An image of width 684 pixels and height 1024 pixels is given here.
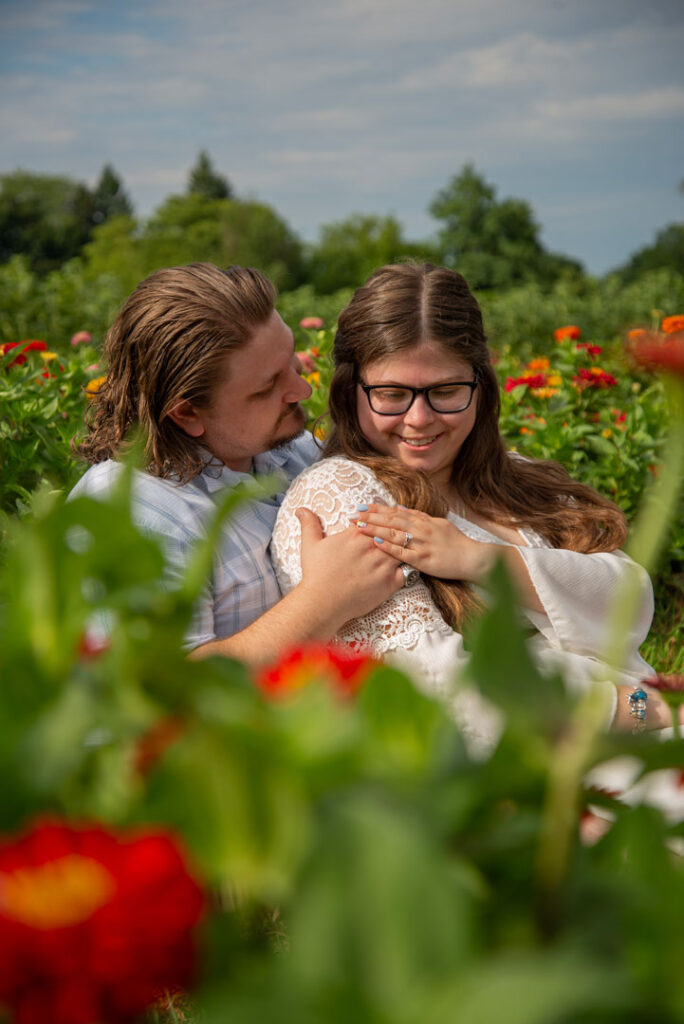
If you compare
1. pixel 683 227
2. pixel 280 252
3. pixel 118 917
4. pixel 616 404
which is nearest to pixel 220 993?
pixel 118 917

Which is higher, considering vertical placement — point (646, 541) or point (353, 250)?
point (646, 541)

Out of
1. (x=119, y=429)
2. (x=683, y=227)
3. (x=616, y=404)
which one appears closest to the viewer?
(x=119, y=429)

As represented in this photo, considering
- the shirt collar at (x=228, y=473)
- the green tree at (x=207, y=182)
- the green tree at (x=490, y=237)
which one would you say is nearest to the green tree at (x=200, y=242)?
the green tree at (x=490, y=237)

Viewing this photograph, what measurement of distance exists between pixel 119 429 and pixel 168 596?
181 centimetres

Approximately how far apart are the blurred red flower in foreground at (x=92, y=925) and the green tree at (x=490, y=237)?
4785 centimetres

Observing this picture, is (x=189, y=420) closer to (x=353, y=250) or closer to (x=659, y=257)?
(x=353, y=250)

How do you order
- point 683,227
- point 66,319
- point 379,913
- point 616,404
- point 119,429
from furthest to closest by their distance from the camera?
point 683,227 < point 66,319 < point 616,404 < point 119,429 < point 379,913

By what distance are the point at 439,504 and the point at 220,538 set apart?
509 millimetres

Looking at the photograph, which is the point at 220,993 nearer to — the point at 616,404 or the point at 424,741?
the point at 424,741

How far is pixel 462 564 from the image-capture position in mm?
2023

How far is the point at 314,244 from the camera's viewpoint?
51.2 metres

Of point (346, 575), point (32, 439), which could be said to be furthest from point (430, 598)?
point (32, 439)

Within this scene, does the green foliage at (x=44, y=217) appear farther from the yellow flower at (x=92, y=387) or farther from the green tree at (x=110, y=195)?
the yellow flower at (x=92, y=387)

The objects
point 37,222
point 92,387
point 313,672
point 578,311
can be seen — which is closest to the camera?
point 313,672
